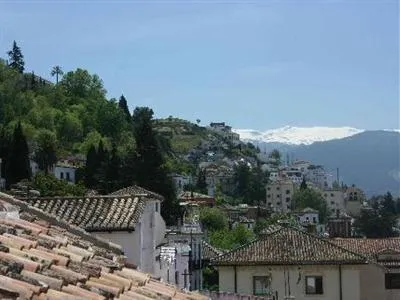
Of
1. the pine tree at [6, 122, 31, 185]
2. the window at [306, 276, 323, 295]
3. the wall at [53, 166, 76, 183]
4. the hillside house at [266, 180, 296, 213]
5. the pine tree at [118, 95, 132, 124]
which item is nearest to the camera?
the window at [306, 276, 323, 295]

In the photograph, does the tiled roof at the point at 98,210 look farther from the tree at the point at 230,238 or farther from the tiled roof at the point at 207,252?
the tree at the point at 230,238

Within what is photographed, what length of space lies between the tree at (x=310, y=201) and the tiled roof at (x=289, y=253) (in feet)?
449

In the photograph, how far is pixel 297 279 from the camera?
1475 inches

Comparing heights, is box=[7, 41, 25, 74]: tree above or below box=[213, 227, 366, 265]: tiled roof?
above

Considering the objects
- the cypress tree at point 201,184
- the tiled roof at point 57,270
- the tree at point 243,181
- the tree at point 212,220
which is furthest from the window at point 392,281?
the tree at point 243,181

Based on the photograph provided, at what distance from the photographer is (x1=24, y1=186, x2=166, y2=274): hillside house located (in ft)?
64.2

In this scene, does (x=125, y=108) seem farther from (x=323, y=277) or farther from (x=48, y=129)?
(x=323, y=277)

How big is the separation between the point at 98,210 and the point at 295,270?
739 inches

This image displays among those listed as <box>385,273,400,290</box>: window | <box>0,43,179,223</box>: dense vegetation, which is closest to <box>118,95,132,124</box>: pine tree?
<box>0,43,179,223</box>: dense vegetation

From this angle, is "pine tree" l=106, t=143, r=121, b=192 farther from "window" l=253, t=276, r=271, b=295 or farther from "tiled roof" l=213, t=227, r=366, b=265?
"window" l=253, t=276, r=271, b=295

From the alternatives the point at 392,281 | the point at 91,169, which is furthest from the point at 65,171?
the point at 392,281

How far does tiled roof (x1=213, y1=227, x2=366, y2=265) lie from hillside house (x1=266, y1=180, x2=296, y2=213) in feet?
496

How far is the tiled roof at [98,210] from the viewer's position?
64.1 feet

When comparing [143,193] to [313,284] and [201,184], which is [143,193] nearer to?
[313,284]
